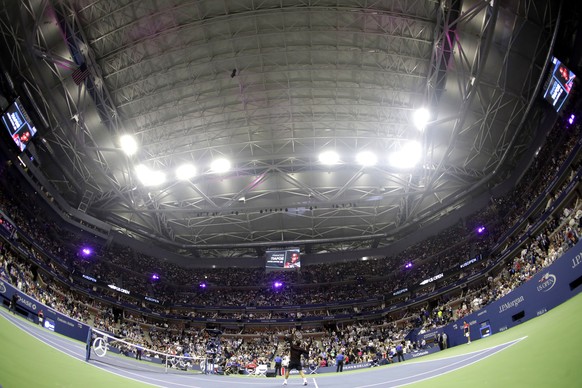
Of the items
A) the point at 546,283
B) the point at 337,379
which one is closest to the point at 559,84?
the point at 546,283

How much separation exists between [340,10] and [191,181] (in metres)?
21.7

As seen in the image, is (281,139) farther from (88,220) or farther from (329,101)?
(88,220)

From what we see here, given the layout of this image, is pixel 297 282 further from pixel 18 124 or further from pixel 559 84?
pixel 559 84

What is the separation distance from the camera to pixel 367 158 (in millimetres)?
33312

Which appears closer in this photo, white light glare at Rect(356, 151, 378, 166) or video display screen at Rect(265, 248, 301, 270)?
white light glare at Rect(356, 151, 378, 166)

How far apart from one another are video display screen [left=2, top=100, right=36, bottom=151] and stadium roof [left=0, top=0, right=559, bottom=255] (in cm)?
180

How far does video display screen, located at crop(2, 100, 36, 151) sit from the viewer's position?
25.2 meters

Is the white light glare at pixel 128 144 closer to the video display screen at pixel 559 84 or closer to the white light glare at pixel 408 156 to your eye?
the white light glare at pixel 408 156

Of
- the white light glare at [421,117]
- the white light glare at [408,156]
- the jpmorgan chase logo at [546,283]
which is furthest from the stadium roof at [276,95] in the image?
the jpmorgan chase logo at [546,283]

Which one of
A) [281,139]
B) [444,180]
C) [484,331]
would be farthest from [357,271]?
[484,331]

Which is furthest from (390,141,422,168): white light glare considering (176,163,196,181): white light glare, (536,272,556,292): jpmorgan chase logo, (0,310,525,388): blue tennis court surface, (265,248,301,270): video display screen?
(0,310,525,388): blue tennis court surface

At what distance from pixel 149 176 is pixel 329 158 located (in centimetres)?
1778

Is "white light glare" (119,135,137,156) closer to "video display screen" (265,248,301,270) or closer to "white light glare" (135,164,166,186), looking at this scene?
"white light glare" (135,164,166,186)

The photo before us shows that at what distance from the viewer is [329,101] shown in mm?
31797
